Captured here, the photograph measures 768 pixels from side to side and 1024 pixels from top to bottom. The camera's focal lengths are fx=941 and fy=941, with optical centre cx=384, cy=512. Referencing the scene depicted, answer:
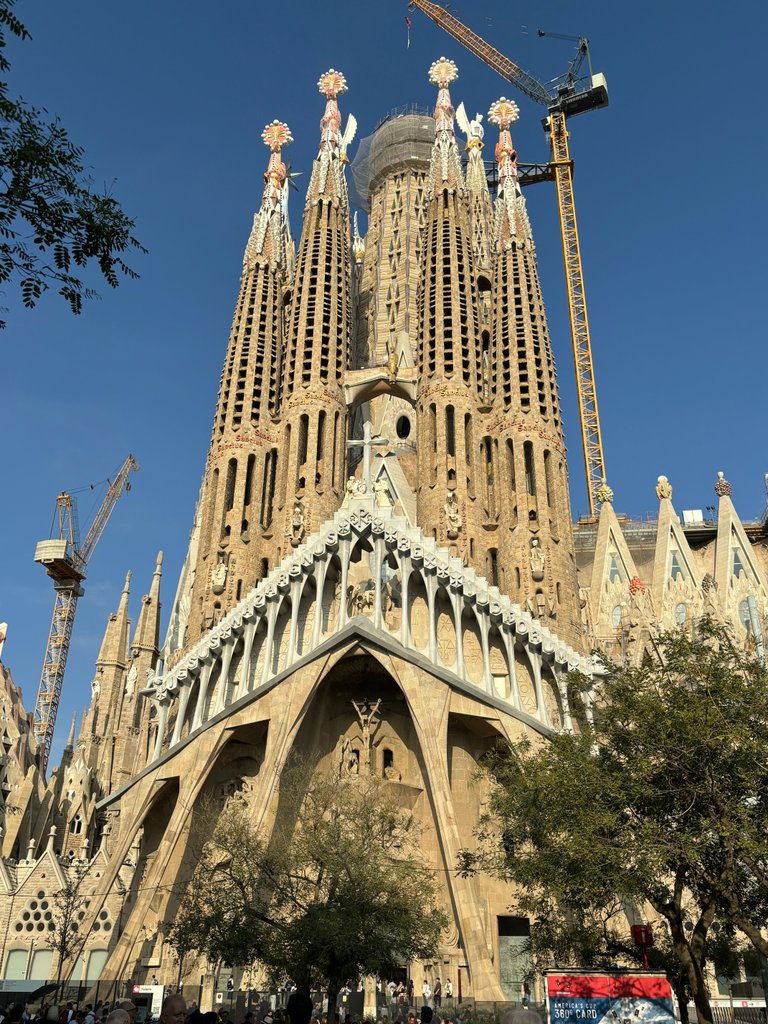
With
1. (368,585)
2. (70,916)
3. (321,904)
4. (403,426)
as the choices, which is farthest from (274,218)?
(321,904)

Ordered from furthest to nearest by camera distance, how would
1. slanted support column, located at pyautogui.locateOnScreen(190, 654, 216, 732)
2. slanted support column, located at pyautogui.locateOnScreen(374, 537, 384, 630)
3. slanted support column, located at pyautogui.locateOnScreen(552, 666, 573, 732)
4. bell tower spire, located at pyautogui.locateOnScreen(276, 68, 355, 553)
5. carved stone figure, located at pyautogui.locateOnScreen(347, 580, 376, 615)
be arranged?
bell tower spire, located at pyautogui.locateOnScreen(276, 68, 355, 553), carved stone figure, located at pyautogui.locateOnScreen(347, 580, 376, 615), slanted support column, located at pyautogui.locateOnScreen(190, 654, 216, 732), slanted support column, located at pyautogui.locateOnScreen(374, 537, 384, 630), slanted support column, located at pyautogui.locateOnScreen(552, 666, 573, 732)

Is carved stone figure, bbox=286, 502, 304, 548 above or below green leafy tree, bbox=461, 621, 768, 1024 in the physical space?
above

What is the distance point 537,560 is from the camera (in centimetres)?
3153

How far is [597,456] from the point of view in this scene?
5469 centimetres

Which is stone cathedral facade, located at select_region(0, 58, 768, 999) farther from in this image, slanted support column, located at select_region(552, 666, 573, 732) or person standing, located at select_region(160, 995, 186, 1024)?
person standing, located at select_region(160, 995, 186, 1024)

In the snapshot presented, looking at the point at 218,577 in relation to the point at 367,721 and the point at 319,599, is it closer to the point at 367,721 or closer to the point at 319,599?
the point at 319,599

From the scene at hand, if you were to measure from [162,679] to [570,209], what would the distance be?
44292 millimetres

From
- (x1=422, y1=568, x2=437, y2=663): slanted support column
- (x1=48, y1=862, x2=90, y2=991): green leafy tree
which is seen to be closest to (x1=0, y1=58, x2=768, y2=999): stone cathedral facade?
(x1=422, y1=568, x2=437, y2=663): slanted support column

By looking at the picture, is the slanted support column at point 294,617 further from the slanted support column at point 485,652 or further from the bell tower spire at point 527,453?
the bell tower spire at point 527,453

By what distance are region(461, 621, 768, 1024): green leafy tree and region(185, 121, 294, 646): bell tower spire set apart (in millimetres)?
19016

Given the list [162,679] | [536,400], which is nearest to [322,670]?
[162,679]

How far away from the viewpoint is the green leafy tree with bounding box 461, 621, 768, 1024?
13008 mm

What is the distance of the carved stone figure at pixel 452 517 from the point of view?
32219 millimetres

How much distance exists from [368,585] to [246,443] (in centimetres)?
931
